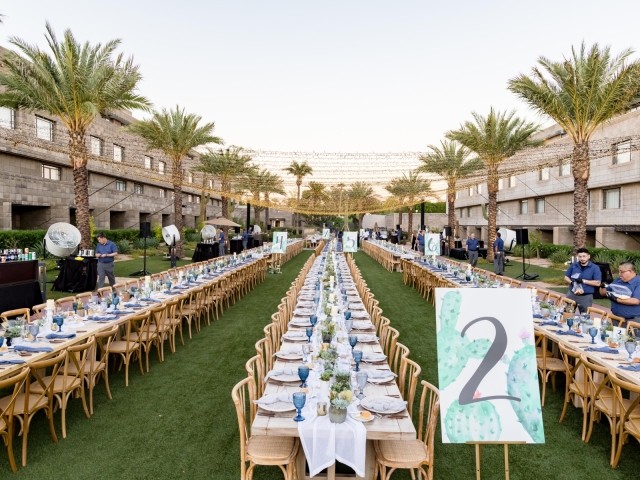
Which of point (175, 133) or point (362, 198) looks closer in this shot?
point (175, 133)

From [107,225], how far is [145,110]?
54.4ft

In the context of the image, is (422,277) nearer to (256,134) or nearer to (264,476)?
(264,476)

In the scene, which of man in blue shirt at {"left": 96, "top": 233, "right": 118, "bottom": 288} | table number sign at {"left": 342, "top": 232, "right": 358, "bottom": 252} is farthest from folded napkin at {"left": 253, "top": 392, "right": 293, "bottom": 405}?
table number sign at {"left": 342, "top": 232, "right": 358, "bottom": 252}

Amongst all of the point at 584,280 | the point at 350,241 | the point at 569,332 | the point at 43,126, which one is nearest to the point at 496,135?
the point at 350,241

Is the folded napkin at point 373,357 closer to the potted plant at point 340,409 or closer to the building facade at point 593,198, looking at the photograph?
the potted plant at point 340,409

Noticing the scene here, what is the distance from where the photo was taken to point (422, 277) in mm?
13609

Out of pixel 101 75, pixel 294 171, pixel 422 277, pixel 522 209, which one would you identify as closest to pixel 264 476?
Answer: pixel 422 277

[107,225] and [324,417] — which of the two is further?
[107,225]

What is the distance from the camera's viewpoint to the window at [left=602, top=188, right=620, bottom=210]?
22.1 meters

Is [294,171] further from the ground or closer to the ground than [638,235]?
further from the ground

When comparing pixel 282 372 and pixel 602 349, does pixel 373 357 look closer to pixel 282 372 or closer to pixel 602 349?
pixel 282 372

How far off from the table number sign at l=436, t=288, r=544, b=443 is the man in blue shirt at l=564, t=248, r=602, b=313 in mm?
5414

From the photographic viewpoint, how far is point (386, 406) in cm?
334

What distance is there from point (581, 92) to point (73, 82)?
16546 mm
